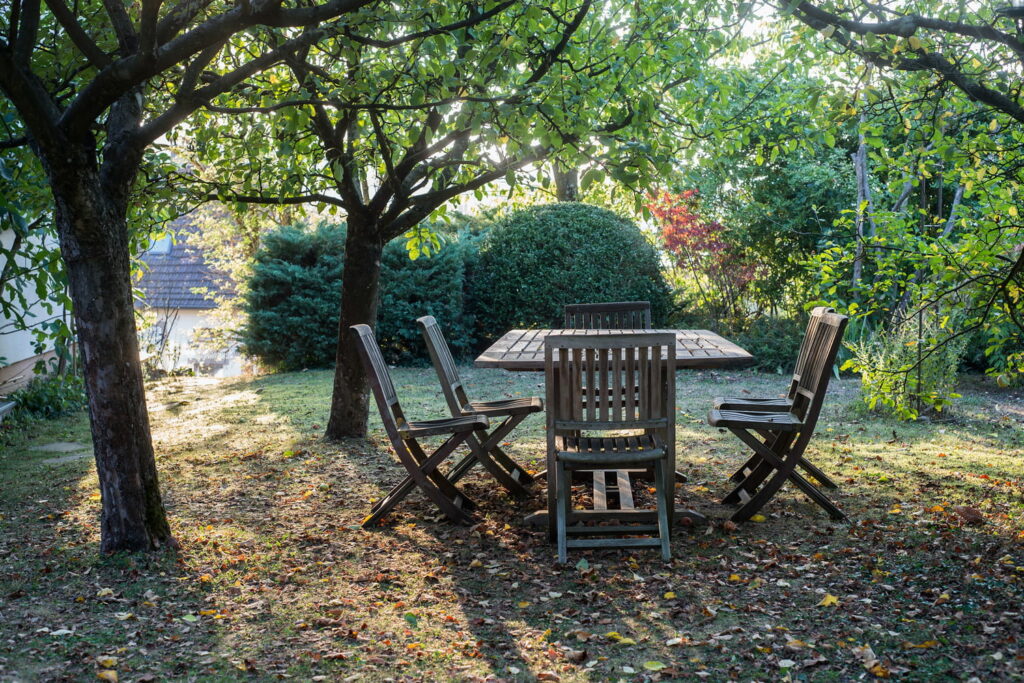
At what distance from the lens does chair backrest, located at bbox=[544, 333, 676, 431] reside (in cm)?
433

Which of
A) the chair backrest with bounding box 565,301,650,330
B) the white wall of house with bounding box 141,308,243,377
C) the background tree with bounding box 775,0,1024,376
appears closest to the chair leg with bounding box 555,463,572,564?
the background tree with bounding box 775,0,1024,376

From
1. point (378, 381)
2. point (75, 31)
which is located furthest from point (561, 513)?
point (75, 31)

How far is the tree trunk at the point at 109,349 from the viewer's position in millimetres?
4078

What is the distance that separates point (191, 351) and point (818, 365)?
15398 millimetres

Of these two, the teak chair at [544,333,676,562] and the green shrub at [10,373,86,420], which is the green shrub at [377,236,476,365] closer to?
the green shrub at [10,373,86,420]

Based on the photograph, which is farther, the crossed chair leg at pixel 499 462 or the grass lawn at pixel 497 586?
the crossed chair leg at pixel 499 462

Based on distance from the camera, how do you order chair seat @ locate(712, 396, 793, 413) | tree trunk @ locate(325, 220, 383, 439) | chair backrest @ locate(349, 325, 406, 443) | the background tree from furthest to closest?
1. tree trunk @ locate(325, 220, 383, 439)
2. chair seat @ locate(712, 396, 793, 413)
3. chair backrest @ locate(349, 325, 406, 443)
4. the background tree

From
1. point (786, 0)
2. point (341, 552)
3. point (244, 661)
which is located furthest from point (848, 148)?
point (244, 661)

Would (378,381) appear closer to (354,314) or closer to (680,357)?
(680,357)

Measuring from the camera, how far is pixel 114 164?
4254 mm

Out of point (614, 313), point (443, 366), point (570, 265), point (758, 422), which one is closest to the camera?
point (758, 422)

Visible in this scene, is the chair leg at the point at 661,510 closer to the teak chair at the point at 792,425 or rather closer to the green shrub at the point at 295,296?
the teak chair at the point at 792,425

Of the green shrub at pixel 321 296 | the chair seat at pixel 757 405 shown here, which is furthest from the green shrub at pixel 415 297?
the chair seat at pixel 757 405

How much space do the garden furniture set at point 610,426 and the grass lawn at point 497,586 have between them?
7.0 inches
